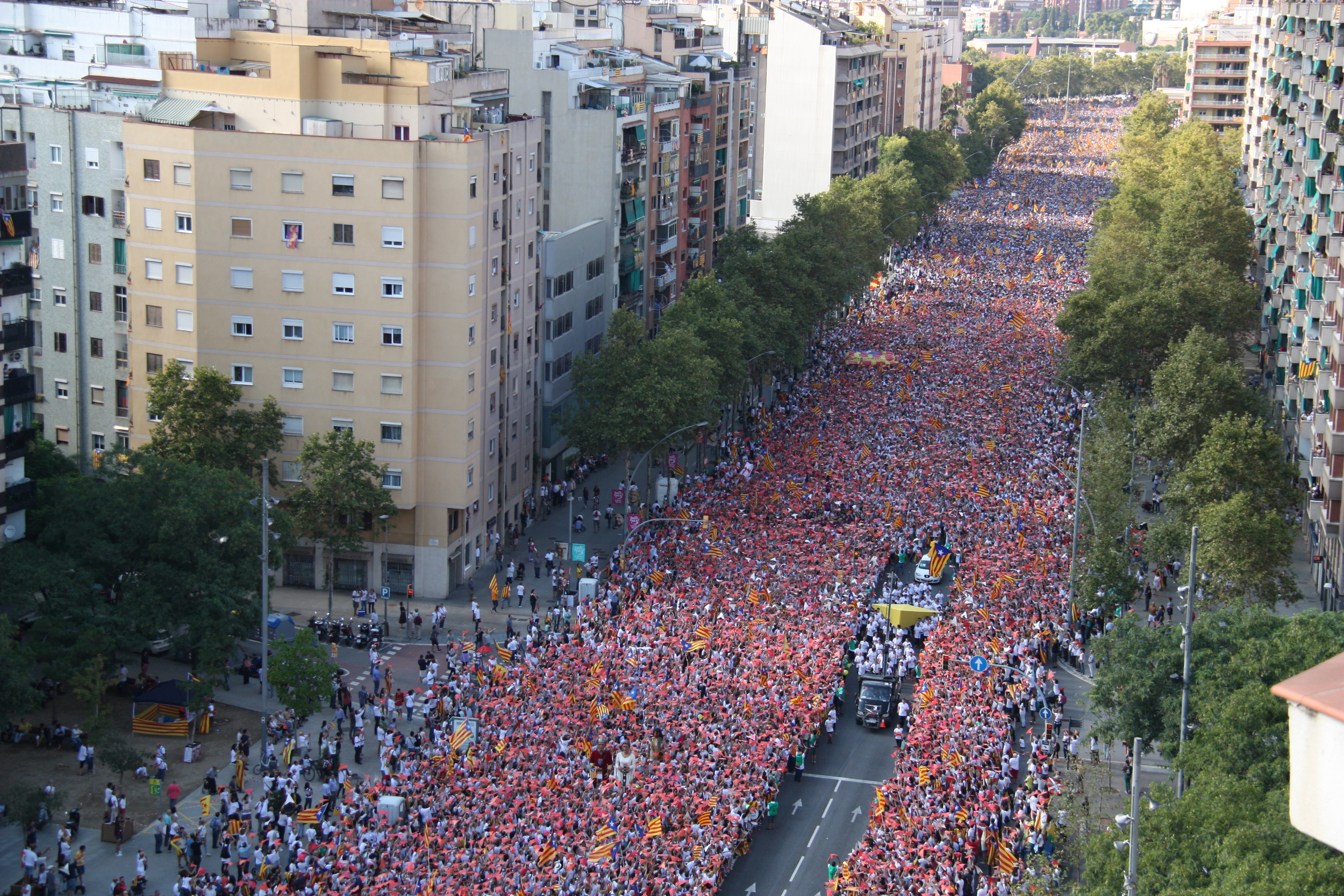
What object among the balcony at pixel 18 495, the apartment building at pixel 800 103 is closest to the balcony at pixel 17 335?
the balcony at pixel 18 495

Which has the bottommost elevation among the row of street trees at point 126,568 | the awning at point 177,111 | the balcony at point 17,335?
the row of street trees at point 126,568

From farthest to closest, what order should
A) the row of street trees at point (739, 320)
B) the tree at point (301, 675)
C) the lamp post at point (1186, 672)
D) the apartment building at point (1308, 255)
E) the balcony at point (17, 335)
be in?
1. the row of street trees at point (739, 320)
2. the apartment building at point (1308, 255)
3. the tree at point (301, 675)
4. the balcony at point (17, 335)
5. the lamp post at point (1186, 672)

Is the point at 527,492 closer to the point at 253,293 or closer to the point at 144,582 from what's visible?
the point at 253,293

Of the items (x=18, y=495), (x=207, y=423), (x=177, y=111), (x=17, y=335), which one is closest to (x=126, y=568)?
(x=18, y=495)

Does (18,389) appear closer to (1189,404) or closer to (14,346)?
(14,346)

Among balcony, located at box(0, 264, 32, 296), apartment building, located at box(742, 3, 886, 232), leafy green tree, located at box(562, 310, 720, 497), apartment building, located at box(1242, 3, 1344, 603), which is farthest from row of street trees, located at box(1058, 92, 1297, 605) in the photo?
balcony, located at box(0, 264, 32, 296)

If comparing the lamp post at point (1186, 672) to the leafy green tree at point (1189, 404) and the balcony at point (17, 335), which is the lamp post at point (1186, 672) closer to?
the leafy green tree at point (1189, 404)

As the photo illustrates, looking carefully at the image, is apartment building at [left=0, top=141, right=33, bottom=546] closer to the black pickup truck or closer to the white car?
the black pickup truck
